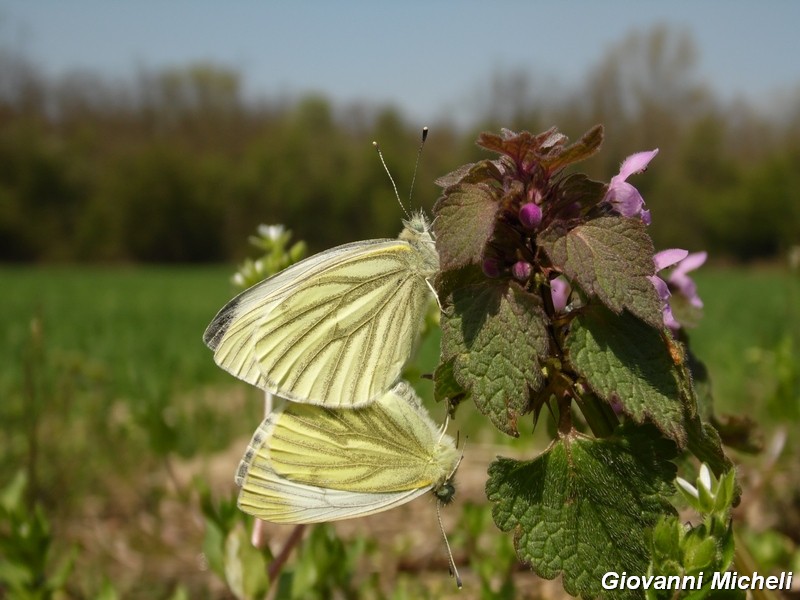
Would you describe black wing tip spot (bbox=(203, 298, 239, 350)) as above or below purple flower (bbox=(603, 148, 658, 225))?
below

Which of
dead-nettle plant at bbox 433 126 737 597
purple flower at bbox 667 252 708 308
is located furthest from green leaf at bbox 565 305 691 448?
purple flower at bbox 667 252 708 308

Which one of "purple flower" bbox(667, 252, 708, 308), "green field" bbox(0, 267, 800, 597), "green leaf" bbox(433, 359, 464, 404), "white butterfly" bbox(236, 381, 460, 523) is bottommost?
"green field" bbox(0, 267, 800, 597)

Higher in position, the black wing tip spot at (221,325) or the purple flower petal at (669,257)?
the purple flower petal at (669,257)

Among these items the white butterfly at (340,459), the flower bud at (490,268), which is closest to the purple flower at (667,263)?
the flower bud at (490,268)

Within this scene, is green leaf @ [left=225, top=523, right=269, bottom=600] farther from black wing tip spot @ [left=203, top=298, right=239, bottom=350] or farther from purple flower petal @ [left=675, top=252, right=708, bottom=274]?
purple flower petal @ [left=675, top=252, right=708, bottom=274]

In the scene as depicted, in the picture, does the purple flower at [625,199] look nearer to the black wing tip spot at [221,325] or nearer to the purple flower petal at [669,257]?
the purple flower petal at [669,257]

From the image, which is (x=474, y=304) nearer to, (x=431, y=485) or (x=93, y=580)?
(x=431, y=485)
